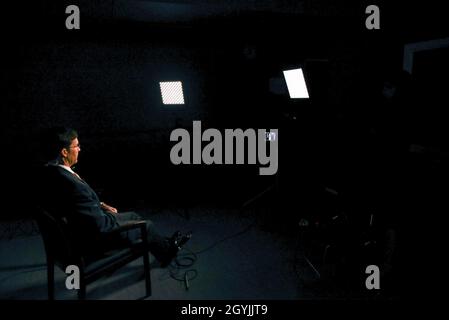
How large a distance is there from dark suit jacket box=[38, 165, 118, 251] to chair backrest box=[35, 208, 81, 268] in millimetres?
56

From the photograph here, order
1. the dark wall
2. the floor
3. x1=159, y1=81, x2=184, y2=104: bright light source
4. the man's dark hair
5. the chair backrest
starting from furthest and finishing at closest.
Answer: x1=159, y1=81, x2=184, y2=104: bright light source < the dark wall < the floor < the man's dark hair < the chair backrest

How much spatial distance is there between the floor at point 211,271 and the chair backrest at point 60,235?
24.4 inches

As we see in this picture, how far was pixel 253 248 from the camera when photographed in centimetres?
347

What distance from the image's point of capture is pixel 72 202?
92.7 inches

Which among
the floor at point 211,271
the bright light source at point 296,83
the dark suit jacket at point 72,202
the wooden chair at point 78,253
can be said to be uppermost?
the bright light source at point 296,83

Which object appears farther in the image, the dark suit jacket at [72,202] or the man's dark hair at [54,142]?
the man's dark hair at [54,142]

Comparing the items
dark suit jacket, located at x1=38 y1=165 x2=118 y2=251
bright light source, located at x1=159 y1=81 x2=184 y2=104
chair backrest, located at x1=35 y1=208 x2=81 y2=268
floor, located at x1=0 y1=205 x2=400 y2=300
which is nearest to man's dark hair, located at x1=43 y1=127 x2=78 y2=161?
dark suit jacket, located at x1=38 y1=165 x2=118 y2=251

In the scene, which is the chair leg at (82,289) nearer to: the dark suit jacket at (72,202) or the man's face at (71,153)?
the dark suit jacket at (72,202)

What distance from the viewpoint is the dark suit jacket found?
2.30 meters

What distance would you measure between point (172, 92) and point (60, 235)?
2.67 meters

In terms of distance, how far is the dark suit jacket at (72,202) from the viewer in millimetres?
2303

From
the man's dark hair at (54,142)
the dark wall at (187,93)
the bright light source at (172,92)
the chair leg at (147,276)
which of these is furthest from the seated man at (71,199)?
the bright light source at (172,92)

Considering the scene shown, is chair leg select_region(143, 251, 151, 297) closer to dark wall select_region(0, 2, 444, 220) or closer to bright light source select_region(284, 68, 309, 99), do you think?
dark wall select_region(0, 2, 444, 220)
